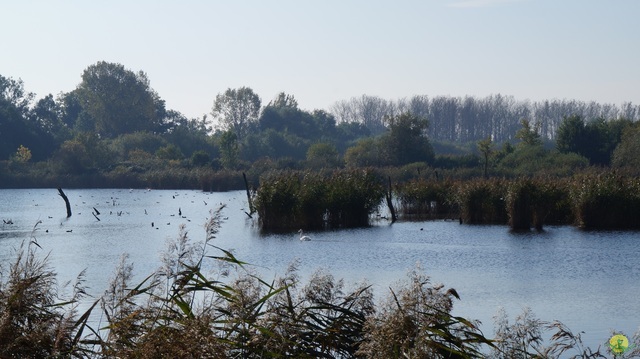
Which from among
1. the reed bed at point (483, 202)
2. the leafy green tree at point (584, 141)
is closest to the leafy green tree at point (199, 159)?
the leafy green tree at point (584, 141)

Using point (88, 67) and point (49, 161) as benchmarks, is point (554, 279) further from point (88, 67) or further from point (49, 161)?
point (88, 67)

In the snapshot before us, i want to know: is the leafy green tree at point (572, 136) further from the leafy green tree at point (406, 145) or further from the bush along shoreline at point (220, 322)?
the bush along shoreline at point (220, 322)

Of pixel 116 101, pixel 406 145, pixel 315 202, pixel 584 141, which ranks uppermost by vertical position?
pixel 116 101

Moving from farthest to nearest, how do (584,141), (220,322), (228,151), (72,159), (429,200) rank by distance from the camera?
(72,159) < (228,151) < (584,141) < (429,200) < (220,322)

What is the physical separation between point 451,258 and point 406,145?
4857 cm

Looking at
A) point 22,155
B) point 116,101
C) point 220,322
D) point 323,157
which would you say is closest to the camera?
point 220,322

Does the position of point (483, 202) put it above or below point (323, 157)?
below

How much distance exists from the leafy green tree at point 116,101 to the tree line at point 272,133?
14 centimetres

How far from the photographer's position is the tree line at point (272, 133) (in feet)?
235

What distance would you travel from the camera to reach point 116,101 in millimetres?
128750

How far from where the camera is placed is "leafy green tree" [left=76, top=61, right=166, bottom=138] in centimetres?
12825

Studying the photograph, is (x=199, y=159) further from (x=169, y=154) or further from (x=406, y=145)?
(x=406, y=145)

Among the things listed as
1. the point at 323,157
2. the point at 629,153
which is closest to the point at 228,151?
the point at 323,157

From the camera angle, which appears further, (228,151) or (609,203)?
(228,151)
